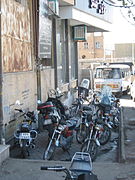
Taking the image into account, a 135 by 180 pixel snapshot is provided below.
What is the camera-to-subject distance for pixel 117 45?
8319 cm

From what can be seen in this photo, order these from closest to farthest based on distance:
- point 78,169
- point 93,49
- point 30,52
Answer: point 78,169
point 30,52
point 93,49

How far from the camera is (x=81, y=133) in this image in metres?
9.61

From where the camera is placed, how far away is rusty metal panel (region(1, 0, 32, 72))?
851 cm

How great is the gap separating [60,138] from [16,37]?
3.00 metres

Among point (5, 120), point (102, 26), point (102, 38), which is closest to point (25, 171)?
point (5, 120)

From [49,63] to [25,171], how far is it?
7729mm

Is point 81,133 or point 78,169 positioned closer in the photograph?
point 78,169

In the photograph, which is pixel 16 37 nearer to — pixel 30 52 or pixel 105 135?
pixel 30 52

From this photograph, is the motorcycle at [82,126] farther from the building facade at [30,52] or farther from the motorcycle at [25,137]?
the building facade at [30,52]

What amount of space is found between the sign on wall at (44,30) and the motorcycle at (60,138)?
3479mm

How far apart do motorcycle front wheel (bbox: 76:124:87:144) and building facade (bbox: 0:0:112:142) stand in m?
1.67

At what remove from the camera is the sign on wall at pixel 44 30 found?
36.2ft

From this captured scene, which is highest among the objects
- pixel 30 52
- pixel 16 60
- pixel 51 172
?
pixel 30 52

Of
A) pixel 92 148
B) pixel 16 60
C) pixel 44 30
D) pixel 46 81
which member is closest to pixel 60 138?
pixel 92 148
